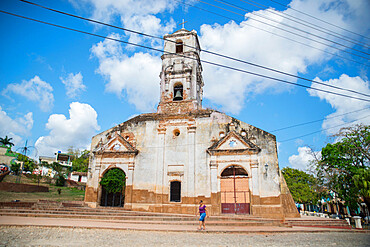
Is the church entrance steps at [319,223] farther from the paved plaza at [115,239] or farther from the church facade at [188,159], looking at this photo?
the paved plaza at [115,239]

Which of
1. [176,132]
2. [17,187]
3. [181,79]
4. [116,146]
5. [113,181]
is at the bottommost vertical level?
[17,187]

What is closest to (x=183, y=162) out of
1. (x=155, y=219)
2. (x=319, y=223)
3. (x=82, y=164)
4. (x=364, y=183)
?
(x=155, y=219)

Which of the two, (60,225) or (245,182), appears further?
(245,182)

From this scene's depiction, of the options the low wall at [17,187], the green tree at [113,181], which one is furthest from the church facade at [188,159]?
the low wall at [17,187]

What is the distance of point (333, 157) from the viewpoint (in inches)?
949

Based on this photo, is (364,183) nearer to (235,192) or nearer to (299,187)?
(235,192)

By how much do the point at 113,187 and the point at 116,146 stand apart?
3.36 metres

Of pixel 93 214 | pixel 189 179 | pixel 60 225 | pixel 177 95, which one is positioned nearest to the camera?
pixel 60 225

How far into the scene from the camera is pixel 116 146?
21.3 metres

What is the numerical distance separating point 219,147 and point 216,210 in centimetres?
459

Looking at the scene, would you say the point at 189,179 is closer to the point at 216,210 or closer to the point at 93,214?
the point at 216,210

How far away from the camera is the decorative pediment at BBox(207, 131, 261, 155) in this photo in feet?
61.5

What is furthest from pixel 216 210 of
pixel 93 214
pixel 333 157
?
pixel 333 157

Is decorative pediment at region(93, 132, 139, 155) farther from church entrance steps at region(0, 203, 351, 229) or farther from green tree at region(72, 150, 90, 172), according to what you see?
green tree at region(72, 150, 90, 172)
